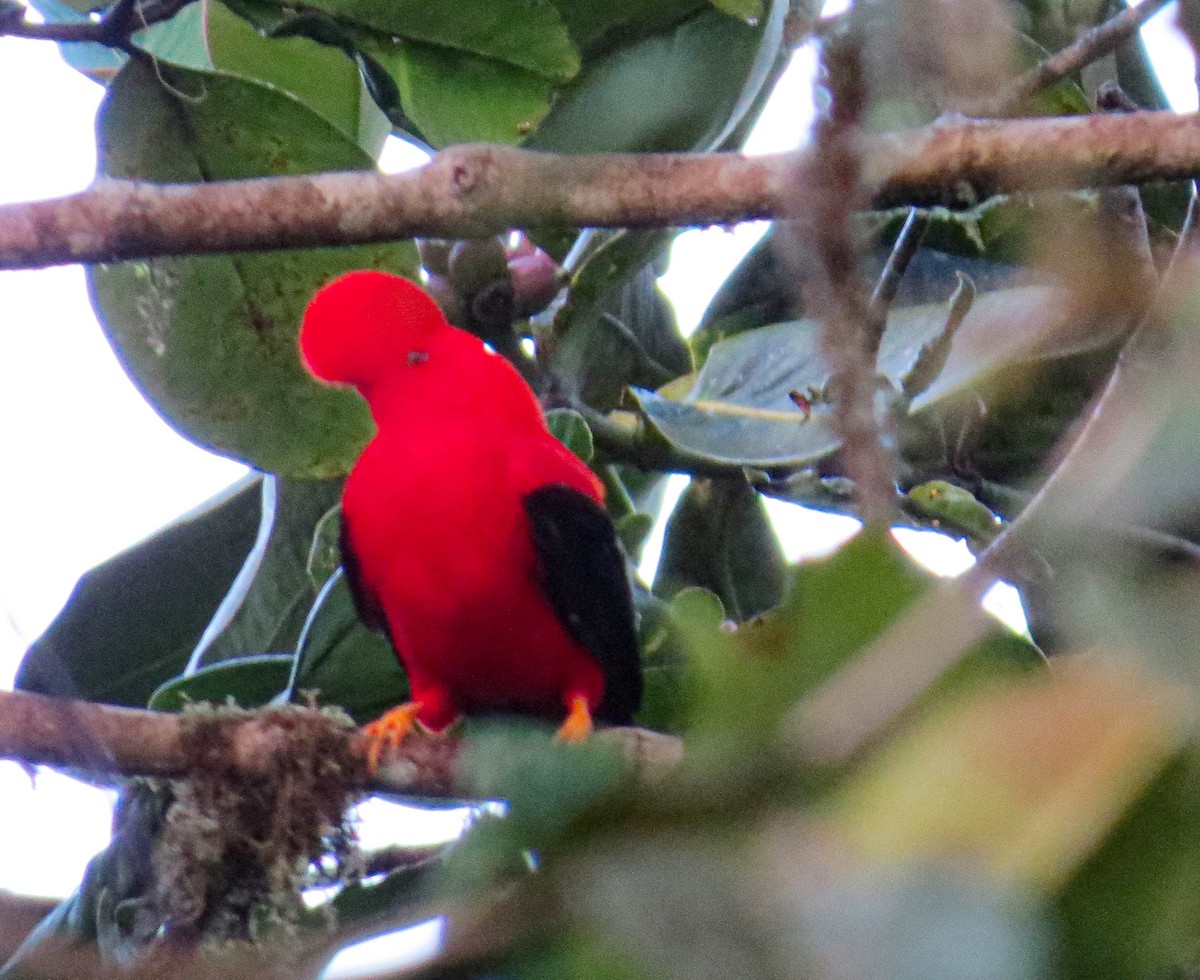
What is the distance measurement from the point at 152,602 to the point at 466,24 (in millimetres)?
1102

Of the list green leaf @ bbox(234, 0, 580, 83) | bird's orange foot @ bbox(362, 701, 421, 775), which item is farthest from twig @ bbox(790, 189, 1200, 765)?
green leaf @ bbox(234, 0, 580, 83)

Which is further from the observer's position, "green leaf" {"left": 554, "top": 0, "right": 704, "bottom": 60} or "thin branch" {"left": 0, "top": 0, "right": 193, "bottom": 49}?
"green leaf" {"left": 554, "top": 0, "right": 704, "bottom": 60}

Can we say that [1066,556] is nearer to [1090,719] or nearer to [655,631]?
[1090,719]

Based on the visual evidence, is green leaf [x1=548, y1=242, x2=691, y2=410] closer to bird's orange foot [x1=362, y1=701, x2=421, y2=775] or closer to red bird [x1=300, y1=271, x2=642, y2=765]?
red bird [x1=300, y1=271, x2=642, y2=765]

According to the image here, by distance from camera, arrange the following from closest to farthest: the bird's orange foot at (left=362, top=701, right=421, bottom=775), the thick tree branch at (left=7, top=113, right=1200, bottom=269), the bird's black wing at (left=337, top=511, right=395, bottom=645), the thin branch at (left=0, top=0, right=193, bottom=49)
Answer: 1. the thick tree branch at (left=7, top=113, right=1200, bottom=269)
2. the thin branch at (left=0, top=0, right=193, bottom=49)
3. the bird's orange foot at (left=362, top=701, right=421, bottom=775)
4. the bird's black wing at (left=337, top=511, right=395, bottom=645)

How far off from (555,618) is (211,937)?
838 millimetres

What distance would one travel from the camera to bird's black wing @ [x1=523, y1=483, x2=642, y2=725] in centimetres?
228

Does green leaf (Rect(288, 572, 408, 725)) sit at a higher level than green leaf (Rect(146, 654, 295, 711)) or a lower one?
lower

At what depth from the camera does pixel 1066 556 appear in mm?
587

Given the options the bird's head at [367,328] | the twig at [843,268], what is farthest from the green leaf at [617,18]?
the twig at [843,268]

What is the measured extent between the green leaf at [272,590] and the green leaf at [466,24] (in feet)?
2.62

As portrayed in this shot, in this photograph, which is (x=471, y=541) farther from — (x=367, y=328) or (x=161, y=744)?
(x=161, y=744)

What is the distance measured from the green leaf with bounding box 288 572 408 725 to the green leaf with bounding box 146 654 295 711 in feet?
0.10

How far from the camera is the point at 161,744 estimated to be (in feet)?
5.53
